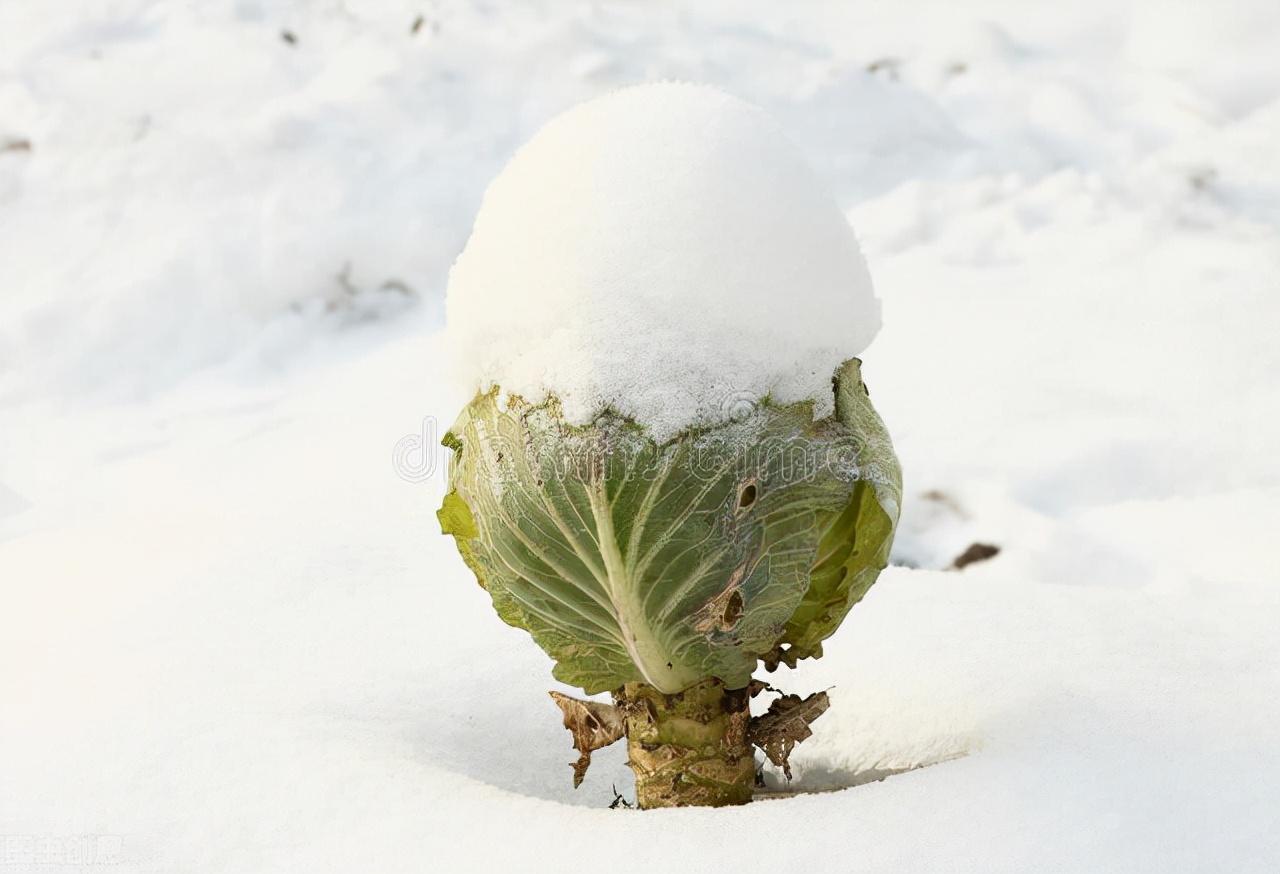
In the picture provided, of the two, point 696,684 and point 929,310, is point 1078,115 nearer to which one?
point 929,310

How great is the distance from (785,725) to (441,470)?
2.77m

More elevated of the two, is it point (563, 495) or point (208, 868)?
point (563, 495)

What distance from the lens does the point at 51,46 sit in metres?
8.32

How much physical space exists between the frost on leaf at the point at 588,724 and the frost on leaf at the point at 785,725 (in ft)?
0.98

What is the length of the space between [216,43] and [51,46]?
102cm

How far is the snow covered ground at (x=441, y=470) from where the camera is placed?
2.57 m

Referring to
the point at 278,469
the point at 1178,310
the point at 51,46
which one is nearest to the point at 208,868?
the point at 278,469

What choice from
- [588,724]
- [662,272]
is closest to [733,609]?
[588,724]

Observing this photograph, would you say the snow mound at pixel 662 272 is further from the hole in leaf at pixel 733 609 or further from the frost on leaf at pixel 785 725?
the frost on leaf at pixel 785 725

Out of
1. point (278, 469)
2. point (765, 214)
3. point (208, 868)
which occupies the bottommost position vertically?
point (278, 469)

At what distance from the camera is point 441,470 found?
5.36 m

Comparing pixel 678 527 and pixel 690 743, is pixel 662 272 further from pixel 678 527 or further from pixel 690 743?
pixel 690 743

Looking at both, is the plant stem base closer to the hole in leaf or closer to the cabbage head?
the cabbage head

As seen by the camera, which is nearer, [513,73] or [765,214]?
[765,214]
